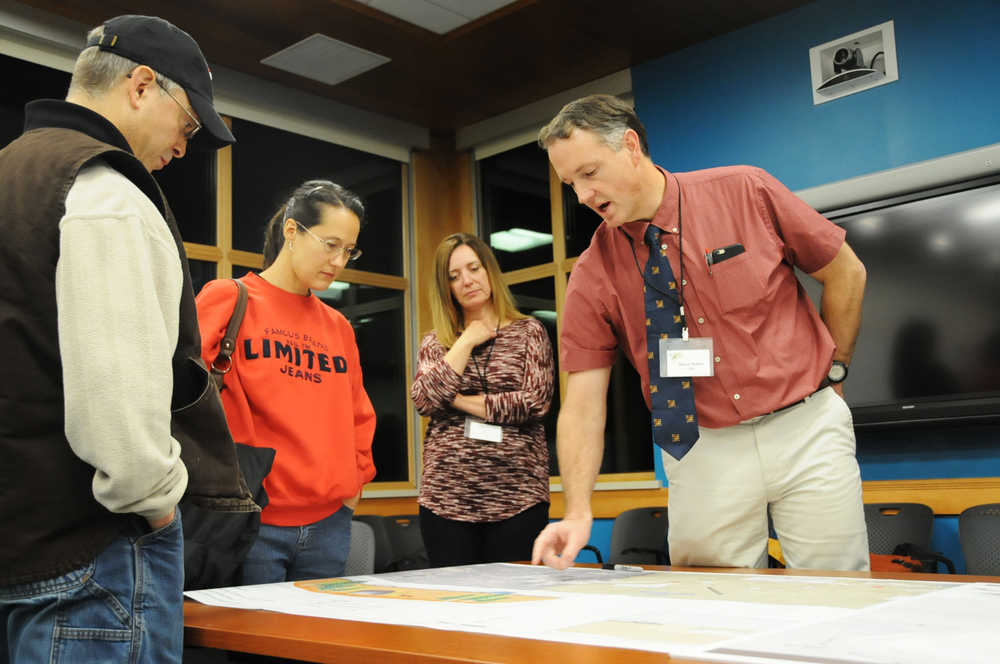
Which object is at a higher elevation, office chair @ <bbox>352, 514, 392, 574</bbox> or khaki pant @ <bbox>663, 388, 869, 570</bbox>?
khaki pant @ <bbox>663, 388, 869, 570</bbox>

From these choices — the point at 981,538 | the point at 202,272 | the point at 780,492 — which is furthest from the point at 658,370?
the point at 202,272

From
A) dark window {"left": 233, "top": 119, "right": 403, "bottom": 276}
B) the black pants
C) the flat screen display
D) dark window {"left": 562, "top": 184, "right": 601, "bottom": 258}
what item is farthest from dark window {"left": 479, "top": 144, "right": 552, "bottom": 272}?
the black pants

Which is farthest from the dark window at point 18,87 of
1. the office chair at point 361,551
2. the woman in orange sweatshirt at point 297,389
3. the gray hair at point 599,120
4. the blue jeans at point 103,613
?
the blue jeans at point 103,613

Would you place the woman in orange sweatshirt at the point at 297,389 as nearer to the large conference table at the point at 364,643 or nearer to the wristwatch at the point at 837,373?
the large conference table at the point at 364,643

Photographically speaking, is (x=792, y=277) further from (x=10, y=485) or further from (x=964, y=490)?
(x=964, y=490)

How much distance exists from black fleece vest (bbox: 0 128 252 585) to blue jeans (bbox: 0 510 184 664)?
0.02 metres

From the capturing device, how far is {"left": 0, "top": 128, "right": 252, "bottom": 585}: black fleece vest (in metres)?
1.00

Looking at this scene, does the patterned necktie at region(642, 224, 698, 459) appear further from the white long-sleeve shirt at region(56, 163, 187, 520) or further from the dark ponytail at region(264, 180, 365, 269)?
the white long-sleeve shirt at region(56, 163, 187, 520)

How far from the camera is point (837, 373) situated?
6.13 ft

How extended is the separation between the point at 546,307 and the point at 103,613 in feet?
14.4

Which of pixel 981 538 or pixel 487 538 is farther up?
pixel 487 538

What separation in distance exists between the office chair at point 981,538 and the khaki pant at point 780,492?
1.80 m

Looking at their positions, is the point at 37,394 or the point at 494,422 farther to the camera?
the point at 494,422

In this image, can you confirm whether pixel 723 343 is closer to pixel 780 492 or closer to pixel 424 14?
pixel 780 492
